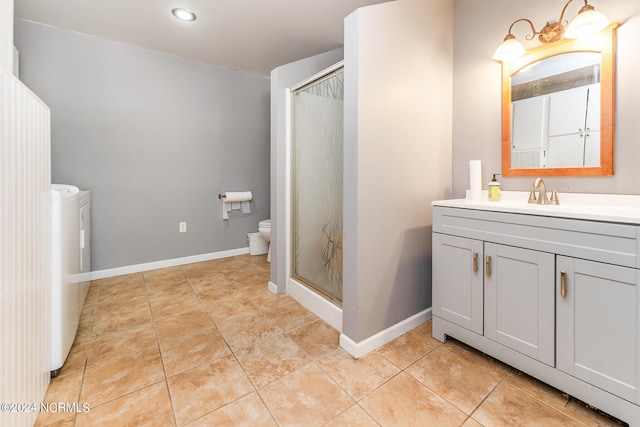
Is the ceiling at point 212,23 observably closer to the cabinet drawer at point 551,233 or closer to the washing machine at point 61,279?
the washing machine at point 61,279

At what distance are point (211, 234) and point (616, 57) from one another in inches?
141

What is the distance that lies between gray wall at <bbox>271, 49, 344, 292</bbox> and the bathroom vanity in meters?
1.24

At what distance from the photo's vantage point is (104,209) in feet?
9.14

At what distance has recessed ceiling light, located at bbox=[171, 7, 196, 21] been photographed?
2.26m

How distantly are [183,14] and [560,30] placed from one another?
2616mm

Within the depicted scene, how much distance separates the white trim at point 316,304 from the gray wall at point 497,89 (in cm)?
121

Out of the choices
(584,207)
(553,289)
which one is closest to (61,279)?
(553,289)

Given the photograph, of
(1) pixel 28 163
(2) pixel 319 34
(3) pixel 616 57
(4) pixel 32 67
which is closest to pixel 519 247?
(3) pixel 616 57

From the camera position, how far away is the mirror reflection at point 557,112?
149cm

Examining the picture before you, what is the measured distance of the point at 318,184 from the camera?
6.97ft

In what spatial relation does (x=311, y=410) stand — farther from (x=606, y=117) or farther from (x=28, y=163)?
(x=606, y=117)

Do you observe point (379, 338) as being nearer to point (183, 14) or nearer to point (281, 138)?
point (281, 138)

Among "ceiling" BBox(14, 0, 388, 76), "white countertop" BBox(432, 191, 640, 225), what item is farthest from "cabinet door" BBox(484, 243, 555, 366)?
"ceiling" BBox(14, 0, 388, 76)

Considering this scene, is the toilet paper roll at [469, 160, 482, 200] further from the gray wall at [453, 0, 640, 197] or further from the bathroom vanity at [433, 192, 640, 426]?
Result: the bathroom vanity at [433, 192, 640, 426]
